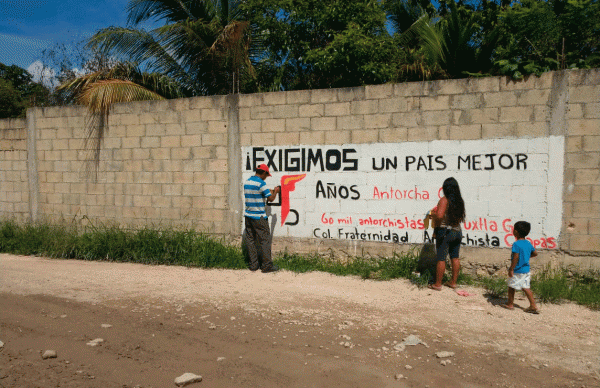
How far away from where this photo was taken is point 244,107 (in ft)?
22.2

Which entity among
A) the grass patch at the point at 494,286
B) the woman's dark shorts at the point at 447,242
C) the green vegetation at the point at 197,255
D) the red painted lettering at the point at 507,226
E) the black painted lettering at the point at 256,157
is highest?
the black painted lettering at the point at 256,157

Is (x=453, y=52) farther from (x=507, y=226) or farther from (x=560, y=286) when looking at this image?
(x=560, y=286)

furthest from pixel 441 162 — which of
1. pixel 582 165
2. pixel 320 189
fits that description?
pixel 320 189

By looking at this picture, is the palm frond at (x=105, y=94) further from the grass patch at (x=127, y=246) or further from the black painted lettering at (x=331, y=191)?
the black painted lettering at (x=331, y=191)

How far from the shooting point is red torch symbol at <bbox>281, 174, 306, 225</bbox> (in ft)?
21.3

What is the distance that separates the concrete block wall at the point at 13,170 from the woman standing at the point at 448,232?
7.45m

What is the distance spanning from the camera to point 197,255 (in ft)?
21.4

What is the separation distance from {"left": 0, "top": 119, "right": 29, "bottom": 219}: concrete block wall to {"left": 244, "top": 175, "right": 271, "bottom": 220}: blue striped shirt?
16.0ft

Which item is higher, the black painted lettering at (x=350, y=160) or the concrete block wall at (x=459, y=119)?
the concrete block wall at (x=459, y=119)

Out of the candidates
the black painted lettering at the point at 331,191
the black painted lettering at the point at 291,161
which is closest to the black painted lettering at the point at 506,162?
the black painted lettering at the point at 331,191

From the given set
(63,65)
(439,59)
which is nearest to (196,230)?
(439,59)

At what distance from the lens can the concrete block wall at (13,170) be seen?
8359 millimetres

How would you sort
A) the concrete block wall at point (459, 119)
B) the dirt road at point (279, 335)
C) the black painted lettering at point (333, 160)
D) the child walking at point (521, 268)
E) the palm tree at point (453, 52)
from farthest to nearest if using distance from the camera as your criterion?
1. the palm tree at point (453, 52)
2. the black painted lettering at point (333, 160)
3. the concrete block wall at point (459, 119)
4. the child walking at point (521, 268)
5. the dirt road at point (279, 335)

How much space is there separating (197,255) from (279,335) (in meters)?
2.93
